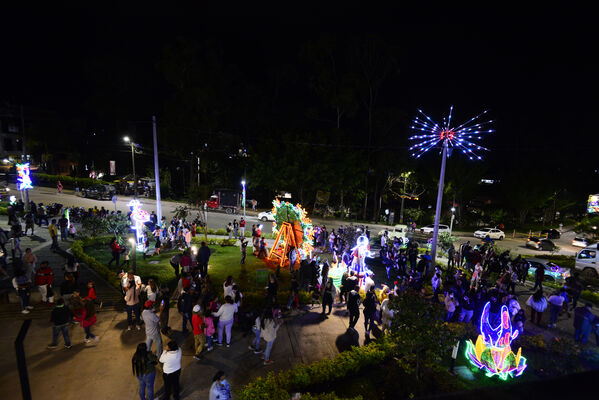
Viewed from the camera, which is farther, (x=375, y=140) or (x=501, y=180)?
(x=501, y=180)

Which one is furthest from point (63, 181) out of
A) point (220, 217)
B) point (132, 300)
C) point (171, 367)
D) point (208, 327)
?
point (171, 367)

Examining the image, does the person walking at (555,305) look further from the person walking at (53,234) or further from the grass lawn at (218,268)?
the person walking at (53,234)

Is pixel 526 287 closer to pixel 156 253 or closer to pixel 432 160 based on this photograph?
pixel 156 253

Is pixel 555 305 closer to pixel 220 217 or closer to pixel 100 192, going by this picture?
pixel 220 217

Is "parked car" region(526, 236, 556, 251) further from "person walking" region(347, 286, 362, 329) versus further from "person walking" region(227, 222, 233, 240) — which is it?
"person walking" region(347, 286, 362, 329)

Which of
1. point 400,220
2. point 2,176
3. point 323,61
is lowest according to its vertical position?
point 400,220

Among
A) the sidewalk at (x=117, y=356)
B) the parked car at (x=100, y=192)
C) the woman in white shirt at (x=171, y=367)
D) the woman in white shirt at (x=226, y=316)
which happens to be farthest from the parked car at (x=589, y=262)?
the parked car at (x=100, y=192)

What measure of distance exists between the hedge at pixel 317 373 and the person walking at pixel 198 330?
1735mm

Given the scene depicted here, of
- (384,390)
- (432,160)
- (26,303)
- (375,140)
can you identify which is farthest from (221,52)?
(384,390)

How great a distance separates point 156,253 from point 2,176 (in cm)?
4193

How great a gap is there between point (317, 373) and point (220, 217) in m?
26.9

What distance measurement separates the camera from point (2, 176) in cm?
4444

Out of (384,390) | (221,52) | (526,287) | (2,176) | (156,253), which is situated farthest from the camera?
(2,176)

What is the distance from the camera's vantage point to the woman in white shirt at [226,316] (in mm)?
8570
